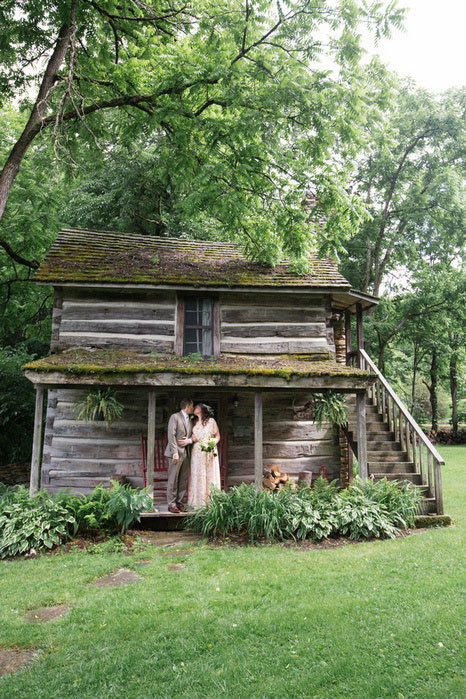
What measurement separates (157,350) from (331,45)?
23.1 ft

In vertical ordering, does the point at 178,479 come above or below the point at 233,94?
below

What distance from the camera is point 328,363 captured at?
442 inches

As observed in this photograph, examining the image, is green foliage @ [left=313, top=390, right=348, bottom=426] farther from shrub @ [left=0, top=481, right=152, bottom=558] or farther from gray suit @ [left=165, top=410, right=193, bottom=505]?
shrub @ [left=0, top=481, right=152, bottom=558]

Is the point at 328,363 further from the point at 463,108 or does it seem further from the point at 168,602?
the point at 463,108

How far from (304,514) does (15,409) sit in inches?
458

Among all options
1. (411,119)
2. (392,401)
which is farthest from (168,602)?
(411,119)

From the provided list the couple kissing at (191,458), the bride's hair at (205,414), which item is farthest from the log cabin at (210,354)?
the couple kissing at (191,458)

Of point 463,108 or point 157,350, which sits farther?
point 463,108

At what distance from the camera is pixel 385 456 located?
36.1 feet

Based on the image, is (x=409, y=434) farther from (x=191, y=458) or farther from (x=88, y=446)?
(x=88, y=446)

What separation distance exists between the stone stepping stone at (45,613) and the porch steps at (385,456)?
6685mm

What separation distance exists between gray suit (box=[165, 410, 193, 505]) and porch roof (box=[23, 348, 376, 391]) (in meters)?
0.79

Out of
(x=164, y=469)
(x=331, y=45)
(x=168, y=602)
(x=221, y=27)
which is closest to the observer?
(x=168, y=602)

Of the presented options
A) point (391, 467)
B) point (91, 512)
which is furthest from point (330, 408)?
point (91, 512)
